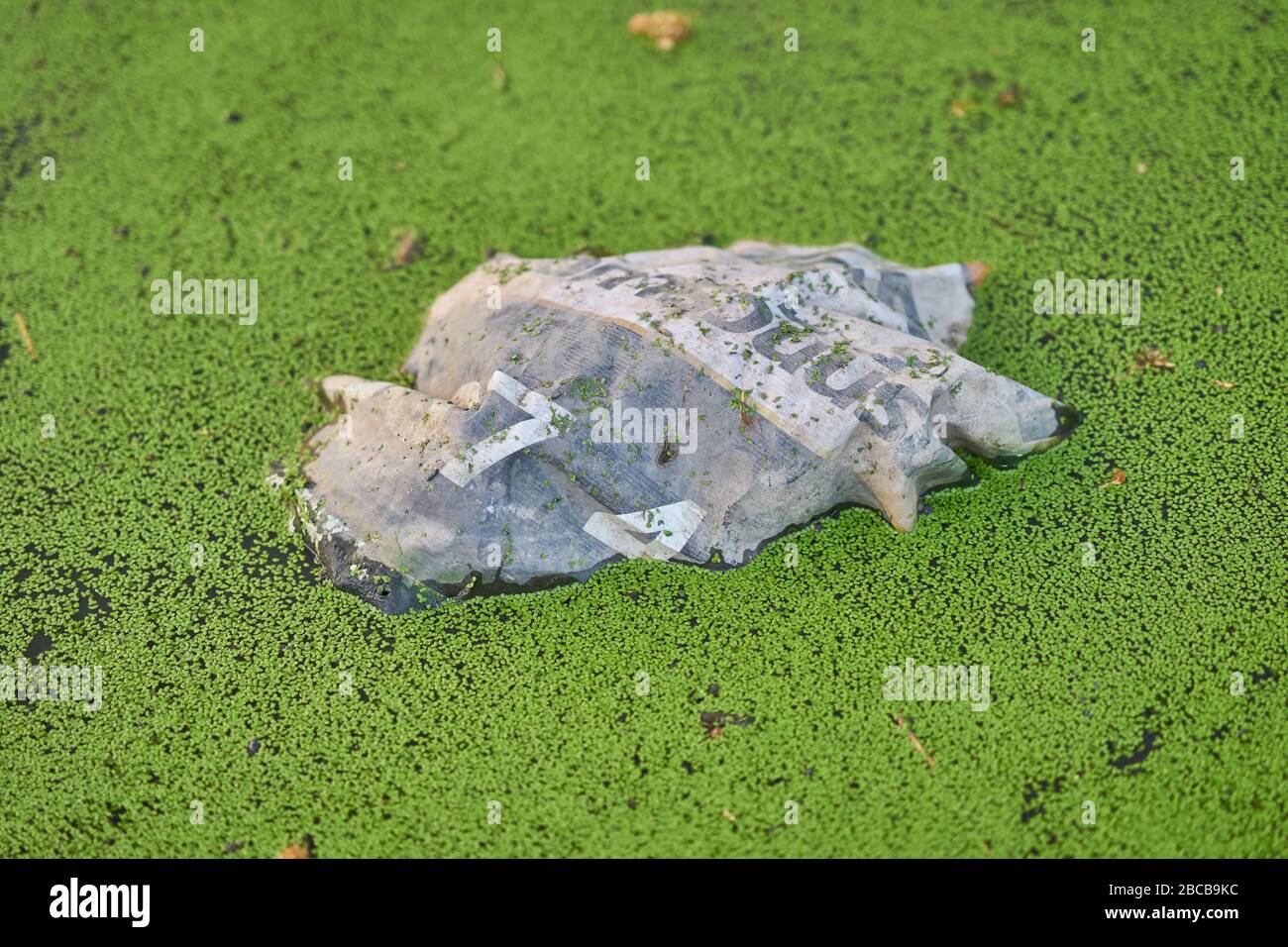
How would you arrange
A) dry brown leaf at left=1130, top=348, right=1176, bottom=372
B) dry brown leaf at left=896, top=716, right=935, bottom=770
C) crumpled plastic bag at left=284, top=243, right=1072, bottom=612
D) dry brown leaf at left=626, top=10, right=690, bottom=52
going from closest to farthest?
1. dry brown leaf at left=896, top=716, right=935, bottom=770
2. crumpled plastic bag at left=284, top=243, right=1072, bottom=612
3. dry brown leaf at left=1130, top=348, right=1176, bottom=372
4. dry brown leaf at left=626, top=10, right=690, bottom=52

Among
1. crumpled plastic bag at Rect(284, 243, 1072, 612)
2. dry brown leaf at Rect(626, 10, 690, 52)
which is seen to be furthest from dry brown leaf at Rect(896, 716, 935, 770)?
dry brown leaf at Rect(626, 10, 690, 52)

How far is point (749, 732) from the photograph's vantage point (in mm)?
2639

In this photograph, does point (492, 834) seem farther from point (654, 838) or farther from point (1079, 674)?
point (1079, 674)

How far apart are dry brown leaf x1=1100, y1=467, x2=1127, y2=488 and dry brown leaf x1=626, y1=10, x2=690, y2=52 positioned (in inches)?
97.6

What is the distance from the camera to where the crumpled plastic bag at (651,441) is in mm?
2773

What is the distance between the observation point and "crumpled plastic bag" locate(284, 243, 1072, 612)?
277 cm

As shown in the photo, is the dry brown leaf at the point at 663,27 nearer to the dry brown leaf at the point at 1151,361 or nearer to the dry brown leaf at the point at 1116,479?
the dry brown leaf at the point at 1151,361

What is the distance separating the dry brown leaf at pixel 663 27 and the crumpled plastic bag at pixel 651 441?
1.68 metres

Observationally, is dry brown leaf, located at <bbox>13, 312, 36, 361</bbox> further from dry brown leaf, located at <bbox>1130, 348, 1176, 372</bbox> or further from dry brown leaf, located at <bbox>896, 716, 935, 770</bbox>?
dry brown leaf, located at <bbox>1130, 348, 1176, 372</bbox>

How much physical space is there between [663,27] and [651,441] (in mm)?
2220

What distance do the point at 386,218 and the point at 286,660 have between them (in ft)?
5.83

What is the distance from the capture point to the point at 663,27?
13.6 feet

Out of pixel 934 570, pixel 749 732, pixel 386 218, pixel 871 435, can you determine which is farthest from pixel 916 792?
pixel 386 218

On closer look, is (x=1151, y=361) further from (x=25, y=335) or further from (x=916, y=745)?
(x=25, y=335)
